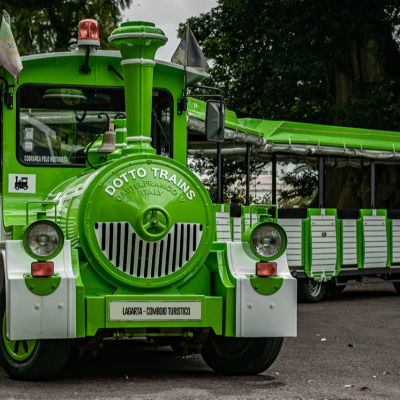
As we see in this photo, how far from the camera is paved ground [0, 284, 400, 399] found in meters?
5.40

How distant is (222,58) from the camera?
951 inches

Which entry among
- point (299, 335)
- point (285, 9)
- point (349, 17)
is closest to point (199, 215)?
point (299, 335)

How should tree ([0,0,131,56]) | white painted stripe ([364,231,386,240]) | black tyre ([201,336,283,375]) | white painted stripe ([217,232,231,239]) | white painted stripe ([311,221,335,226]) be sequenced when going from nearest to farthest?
black tyre ([201,336,283,375]) < white painted stripe ([217,232,231,239]) < white painted stripe ([311,221,335,226]) < white painted stripe ([364,231,386,240]) < tree ([0,0,131,56])

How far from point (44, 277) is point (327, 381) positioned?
231 centimetres

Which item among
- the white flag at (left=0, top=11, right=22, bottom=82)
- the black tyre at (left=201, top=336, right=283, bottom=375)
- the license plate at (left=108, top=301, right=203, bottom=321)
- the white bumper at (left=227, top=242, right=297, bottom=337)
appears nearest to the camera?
the license plate at (left=108, top=301, right=203, bottom=321)

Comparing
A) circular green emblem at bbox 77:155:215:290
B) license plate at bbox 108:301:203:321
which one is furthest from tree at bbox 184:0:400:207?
license plate at bbox 108:301:203:321

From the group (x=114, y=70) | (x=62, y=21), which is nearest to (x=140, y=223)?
(x=114, y=70)

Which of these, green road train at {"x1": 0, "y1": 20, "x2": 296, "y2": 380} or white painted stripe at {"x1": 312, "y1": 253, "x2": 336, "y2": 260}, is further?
white painted stripe at {"x1": 312, "y1": 253, "x2": 336, "y2": 260}

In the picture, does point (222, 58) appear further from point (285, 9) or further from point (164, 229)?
point (164, 229)

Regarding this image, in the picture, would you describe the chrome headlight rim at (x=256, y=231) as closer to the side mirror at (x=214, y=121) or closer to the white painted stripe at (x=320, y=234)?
the side mirror at (x=214, y=121)

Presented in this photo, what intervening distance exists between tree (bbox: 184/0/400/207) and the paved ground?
971cm

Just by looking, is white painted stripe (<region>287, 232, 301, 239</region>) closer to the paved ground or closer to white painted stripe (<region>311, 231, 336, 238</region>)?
white painted stripe (<region>311, 231, 336, 238</region>)

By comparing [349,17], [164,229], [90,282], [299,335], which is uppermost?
[349,17]

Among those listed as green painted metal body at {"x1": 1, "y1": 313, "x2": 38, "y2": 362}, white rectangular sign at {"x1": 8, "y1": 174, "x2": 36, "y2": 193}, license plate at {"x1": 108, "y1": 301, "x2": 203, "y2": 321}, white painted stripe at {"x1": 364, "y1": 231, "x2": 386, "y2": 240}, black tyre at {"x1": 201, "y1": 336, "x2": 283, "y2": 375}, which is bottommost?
black tyre at {"x1": 201, "y1": 336, "x2": 283, "y2": 375}
